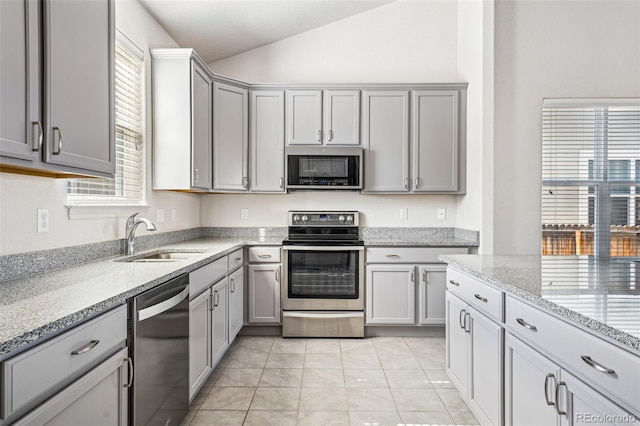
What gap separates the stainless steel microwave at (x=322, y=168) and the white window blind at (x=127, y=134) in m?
1.40

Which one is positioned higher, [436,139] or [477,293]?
[436,139]

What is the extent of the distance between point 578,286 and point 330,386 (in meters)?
1.69

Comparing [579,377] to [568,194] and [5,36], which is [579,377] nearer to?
[5,36]

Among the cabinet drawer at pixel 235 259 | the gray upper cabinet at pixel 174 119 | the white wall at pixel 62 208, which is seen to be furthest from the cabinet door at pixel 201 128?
the cabinet drawer at pixel 235 259

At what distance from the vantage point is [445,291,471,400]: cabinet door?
7.14 ft

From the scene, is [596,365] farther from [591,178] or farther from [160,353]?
[591,178]

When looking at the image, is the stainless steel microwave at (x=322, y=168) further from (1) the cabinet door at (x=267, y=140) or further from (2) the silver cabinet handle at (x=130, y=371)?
(2) the silver cabinet handle at (x=130, y=371)

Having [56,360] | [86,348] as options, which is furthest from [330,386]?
[56,360]

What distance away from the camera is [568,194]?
324 cm

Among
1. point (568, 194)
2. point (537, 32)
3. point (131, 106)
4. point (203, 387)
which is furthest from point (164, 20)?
point (568, 194)

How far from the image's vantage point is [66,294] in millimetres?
1388

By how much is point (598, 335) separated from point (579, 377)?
0.19 m

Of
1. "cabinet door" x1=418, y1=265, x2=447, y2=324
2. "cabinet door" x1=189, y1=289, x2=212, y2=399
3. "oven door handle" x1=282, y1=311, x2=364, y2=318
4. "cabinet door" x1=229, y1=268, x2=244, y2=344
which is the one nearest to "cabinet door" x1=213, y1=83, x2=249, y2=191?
"cabinet door" x1=229, y1=268, x2=244, y2=344

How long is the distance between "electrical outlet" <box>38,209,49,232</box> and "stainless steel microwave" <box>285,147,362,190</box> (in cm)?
220
